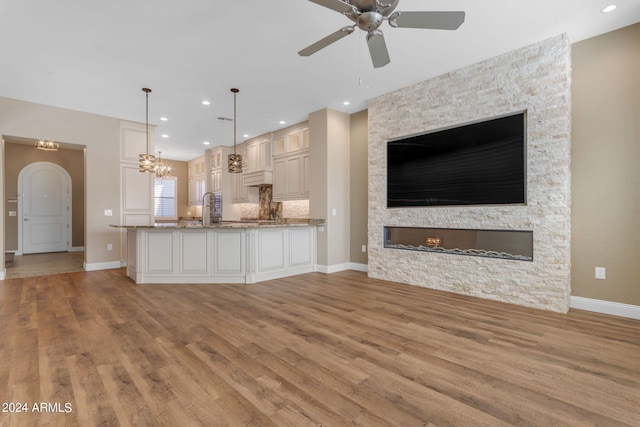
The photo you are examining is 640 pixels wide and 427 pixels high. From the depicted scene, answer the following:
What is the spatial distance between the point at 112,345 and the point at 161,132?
605 cm

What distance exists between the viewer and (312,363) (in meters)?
2.35

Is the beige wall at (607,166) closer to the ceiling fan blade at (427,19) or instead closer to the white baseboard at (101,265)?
the ceiling fan blade at (427,19)

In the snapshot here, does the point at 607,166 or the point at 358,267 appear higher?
the point at 607,166

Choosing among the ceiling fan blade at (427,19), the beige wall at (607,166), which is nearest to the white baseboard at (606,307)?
the beige wall at (607,166)

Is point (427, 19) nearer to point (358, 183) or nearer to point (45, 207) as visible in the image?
point (358, 183)

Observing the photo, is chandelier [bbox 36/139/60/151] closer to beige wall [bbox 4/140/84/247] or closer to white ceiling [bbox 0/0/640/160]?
white ceiling [bbox 0/0/640/160]

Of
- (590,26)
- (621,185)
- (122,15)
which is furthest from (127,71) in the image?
(621,185)

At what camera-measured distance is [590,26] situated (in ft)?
11.0

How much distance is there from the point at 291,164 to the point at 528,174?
4548mm

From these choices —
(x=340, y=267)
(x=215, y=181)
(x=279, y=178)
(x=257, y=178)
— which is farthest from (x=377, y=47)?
(x=215, y=181)

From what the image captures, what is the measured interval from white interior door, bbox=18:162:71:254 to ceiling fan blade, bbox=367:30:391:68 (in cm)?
935

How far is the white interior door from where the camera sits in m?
7.93

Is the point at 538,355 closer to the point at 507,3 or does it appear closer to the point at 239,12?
the point at 507,3

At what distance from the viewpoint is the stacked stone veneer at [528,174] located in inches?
140
